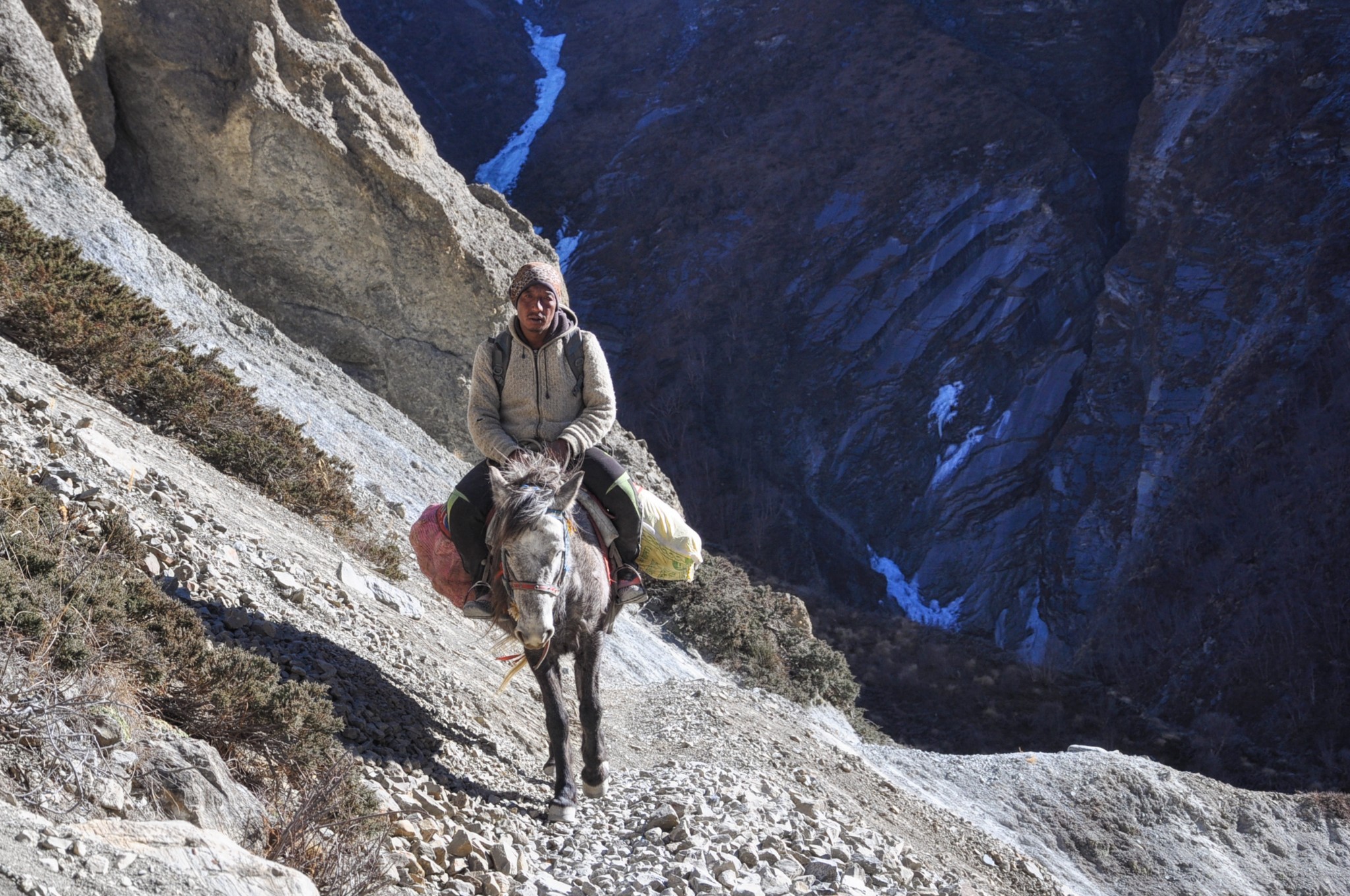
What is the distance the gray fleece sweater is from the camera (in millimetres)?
6496

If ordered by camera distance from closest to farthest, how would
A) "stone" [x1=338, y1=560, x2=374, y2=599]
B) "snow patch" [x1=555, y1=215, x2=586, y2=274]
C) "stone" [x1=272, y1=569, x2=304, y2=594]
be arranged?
1. "stone" [x1=272, y1=569, x2=304, y2=594]
2. "stone" [x1=338, y1=560, x2=374, y2=599]
3. "snow patch" [x1=555, y1=215, x2=586, y2=274]

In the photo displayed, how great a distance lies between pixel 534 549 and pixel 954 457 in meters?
40.4

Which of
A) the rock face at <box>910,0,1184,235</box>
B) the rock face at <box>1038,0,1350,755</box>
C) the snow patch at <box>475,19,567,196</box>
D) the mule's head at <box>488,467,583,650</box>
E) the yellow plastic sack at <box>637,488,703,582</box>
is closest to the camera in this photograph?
the mule's head at <box>488,467,583,650</box>

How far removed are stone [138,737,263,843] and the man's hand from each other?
2.46 metres

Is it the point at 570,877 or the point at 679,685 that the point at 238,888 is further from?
the point at 679,685

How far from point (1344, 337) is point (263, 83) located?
35.6 meters

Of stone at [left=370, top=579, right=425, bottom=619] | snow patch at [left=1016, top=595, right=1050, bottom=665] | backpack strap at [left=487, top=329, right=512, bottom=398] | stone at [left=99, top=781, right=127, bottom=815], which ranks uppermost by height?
snow patch at [left=1016, top=595, right=1050, bottom=665]

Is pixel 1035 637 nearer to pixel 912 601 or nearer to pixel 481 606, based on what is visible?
pixel 912 601

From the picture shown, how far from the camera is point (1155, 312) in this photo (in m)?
42.1

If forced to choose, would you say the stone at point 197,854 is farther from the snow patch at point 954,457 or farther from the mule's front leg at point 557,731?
the snow patch at point 954,457

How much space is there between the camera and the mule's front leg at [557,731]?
5852mm

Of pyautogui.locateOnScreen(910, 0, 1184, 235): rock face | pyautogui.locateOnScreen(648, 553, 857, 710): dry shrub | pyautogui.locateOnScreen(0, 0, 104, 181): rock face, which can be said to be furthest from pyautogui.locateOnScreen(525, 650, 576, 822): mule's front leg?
pyautogui.locateOnScreen(910, 0, 1184, 235): rock face

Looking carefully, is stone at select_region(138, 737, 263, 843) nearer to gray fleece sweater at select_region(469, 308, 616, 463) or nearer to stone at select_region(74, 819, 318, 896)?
stone at select_region(74, 819, 318, 896)

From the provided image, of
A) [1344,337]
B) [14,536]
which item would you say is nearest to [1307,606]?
[1344,337]
